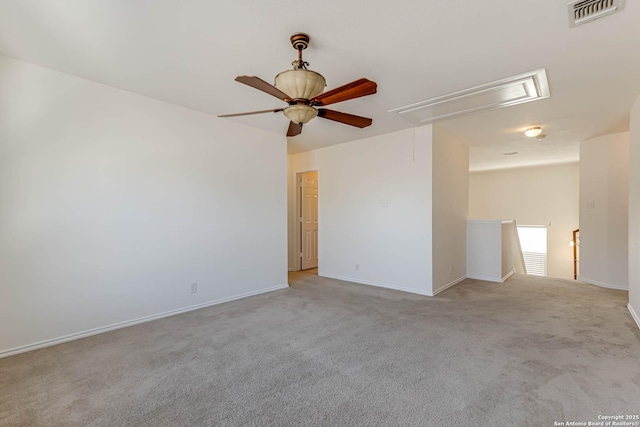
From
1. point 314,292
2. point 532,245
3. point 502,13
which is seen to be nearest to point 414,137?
point 502,13

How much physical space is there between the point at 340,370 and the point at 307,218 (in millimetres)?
4433

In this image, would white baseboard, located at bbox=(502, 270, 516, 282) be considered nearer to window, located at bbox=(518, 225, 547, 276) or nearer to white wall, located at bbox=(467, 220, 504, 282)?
white wall, located at bbox=(467, 220, 504, 282)

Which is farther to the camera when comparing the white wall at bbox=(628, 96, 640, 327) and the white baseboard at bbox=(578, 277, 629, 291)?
the white baseboard at bbox=(578, 277, 629, 291)

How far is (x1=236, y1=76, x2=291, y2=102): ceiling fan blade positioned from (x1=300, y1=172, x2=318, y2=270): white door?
13.5 feet

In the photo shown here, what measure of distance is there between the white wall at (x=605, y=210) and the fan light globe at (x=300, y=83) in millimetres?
5588

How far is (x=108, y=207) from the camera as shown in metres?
3.06

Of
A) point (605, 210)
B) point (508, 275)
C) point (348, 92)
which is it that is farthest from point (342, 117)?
point (605, 210)

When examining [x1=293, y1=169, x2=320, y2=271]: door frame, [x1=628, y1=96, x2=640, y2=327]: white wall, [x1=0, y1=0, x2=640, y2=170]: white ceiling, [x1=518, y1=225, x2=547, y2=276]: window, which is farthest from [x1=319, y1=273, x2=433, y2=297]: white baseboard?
[x1=518, y1=225, x2=547, y2=276]: window

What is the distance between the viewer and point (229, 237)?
13.6 ft

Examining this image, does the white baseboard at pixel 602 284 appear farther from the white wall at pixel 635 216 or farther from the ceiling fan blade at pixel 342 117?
the ceiling fan blade at pixel 342 117

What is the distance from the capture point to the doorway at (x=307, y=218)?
252 inches

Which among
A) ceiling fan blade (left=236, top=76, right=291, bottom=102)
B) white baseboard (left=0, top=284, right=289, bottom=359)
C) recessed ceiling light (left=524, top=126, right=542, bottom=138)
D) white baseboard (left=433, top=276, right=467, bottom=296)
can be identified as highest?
recessed ceiling light (left=524, top=126, right=542, bottom=138)

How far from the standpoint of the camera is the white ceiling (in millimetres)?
1937

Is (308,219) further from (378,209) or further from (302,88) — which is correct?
(302,88)
